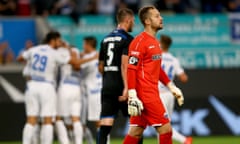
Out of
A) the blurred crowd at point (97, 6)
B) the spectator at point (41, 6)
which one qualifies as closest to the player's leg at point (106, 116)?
the blurred crowd at point (97, 6)

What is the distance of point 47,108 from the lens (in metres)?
15.2

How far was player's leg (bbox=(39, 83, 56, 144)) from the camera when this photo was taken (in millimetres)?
15180

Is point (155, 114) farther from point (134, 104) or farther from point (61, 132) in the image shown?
point (61, 132)

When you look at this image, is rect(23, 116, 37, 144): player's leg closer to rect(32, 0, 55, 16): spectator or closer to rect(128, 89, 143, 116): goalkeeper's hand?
rect(128, 89, 143, 116): goalkeeper's hand

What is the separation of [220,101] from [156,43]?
8768 millimetres

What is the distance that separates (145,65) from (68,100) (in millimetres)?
4748

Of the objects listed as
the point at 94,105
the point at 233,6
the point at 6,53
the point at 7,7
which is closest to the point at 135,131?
the point at 94,105

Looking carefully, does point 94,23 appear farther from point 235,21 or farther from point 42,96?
point 42,96

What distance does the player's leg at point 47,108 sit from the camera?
15180mm

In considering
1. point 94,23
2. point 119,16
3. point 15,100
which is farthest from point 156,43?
point 94,23

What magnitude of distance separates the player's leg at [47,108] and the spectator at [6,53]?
5.64 metres

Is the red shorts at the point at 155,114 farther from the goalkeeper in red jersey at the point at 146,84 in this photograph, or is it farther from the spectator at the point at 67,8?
the spectator at the point at 67,8

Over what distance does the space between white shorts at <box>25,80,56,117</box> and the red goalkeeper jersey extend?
397 cm

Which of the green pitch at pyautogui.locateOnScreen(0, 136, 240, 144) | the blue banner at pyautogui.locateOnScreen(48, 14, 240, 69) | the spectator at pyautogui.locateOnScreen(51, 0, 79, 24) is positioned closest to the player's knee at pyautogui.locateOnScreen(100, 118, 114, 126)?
the green pitch at pyautogui.locateOnScreen(0, 136, 240, 144)
